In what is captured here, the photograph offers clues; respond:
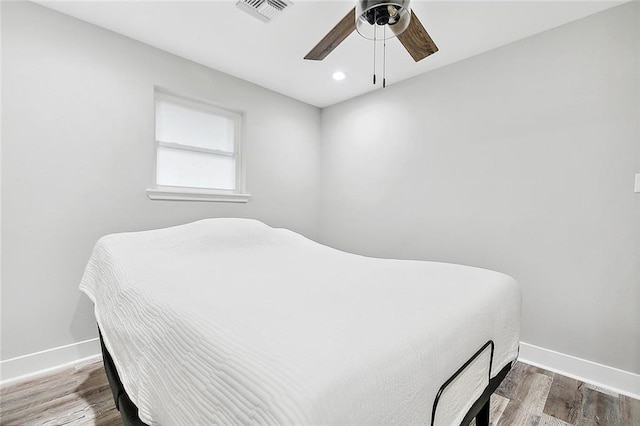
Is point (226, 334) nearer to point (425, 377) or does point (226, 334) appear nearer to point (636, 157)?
point (425, 377)

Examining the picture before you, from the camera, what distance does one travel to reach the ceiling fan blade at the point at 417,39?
1.57m

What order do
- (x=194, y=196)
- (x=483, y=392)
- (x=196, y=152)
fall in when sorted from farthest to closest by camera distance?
(x=196, y=152), (x=194, y=196), (x=483, y=392)

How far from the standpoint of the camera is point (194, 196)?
2629 millimetres

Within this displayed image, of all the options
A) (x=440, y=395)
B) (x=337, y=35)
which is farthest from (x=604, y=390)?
(x=337, y=35)

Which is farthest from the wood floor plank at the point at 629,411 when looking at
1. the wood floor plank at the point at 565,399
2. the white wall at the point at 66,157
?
the white wall at the point at 66,157

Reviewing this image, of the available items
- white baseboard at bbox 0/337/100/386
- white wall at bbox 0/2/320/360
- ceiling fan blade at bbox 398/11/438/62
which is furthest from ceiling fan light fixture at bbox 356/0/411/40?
white baseboard at bbox 0/337/100/386

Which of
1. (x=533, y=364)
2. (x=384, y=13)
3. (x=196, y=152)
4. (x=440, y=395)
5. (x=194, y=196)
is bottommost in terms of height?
(x=533, y=364)

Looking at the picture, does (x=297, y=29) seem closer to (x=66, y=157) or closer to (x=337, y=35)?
(x=337, y=35)

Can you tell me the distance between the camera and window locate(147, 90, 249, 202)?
255cm

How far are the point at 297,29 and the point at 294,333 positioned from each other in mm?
2136

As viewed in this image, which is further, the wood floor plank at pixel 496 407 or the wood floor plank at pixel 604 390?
the wood floor plank at pixel 604 390

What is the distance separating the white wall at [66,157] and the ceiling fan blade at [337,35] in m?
1.35

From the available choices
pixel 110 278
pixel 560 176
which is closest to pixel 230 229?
pixel 110 278

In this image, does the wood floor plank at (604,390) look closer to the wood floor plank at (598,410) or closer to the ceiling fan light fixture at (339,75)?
the wood floor plank at (598,410)
